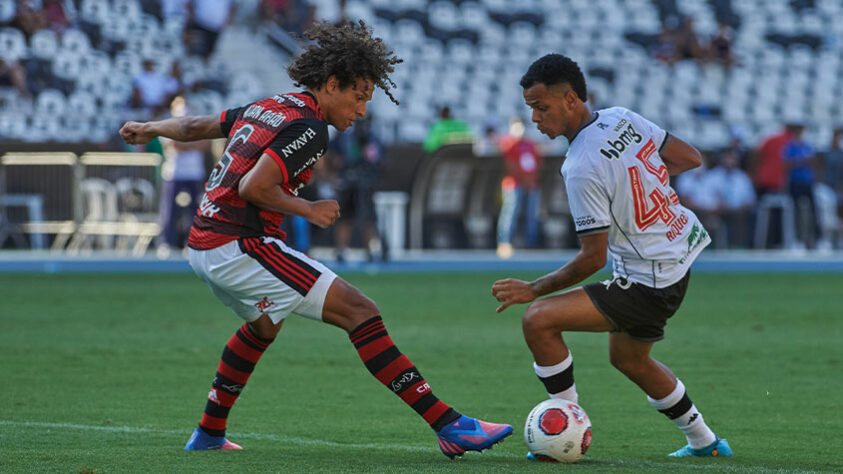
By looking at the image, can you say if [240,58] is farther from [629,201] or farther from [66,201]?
[629,201]

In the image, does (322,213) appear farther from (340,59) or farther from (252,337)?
(252,337)

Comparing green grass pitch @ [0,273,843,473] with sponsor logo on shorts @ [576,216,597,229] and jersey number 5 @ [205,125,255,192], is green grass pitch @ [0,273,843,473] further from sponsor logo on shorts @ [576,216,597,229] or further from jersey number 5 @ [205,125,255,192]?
jersey number 5 @ [205,125,255,192]

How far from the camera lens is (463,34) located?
95.7ft

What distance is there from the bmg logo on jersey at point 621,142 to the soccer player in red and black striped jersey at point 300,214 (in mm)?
1108

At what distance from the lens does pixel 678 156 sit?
6.04 meters

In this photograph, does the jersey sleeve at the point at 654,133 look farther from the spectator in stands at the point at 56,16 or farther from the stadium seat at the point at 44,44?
the spectator in stands at the point at 56,16

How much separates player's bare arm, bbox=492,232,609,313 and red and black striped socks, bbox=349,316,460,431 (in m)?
0.52

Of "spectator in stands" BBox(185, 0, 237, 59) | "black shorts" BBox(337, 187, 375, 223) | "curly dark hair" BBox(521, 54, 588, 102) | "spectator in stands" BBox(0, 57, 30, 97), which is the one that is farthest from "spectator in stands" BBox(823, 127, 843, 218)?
"curly dark hair" BBox(521, 54, 588, 102)

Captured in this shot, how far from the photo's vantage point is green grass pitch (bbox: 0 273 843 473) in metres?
5.82

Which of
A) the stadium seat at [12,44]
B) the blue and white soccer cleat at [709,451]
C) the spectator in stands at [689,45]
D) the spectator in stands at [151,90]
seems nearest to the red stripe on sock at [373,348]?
the blue and white soccer cleat at [709,451]

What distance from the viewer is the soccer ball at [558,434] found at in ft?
18.5

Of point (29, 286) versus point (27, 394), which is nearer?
point (27, 394)

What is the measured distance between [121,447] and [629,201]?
2.66m

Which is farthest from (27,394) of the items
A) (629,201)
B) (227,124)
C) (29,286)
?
(29,286)
